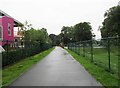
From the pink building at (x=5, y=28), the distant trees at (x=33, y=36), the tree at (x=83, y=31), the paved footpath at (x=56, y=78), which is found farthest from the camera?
the tree at (x=83, y=31)

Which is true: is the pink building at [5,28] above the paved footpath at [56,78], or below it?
above

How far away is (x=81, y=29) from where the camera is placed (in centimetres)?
12450

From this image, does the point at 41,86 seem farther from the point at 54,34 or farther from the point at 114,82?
the point at 54,34

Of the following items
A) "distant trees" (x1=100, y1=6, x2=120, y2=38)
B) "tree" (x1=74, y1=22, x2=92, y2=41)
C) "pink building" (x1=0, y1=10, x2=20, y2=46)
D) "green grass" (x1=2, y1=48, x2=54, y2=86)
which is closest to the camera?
"green grass" (x1=2, y1=48, x2=54, y2=86)

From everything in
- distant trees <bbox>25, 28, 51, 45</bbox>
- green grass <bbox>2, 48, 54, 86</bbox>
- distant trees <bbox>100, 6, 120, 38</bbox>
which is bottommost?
green grass <bbox>2, 48, 54, 86</bbox>

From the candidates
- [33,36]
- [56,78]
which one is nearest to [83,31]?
[33,36]

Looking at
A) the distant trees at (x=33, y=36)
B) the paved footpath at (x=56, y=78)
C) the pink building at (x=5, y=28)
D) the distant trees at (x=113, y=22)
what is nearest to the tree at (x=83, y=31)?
the distant trees at (x=113, y=22)

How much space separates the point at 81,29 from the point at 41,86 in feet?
386

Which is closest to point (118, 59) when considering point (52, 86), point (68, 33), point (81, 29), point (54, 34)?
point (52, 86)

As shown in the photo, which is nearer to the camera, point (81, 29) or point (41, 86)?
point (41, 86)

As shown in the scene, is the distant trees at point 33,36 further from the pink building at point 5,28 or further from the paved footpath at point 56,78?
the paved footpath at point 56,78

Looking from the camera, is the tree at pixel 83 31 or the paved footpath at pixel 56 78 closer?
the paved footpath at pixel 56 78

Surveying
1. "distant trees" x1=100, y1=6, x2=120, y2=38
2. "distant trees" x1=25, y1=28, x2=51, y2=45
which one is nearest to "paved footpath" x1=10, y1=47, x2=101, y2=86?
"distant trees" x1=25, y1=28, x2=51, y2=45

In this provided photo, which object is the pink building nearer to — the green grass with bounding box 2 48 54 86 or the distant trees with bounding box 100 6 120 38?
the green grass with bounding box 2 48 54 86
